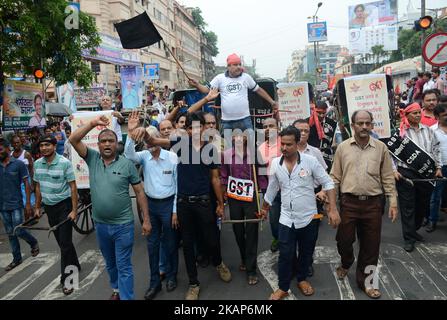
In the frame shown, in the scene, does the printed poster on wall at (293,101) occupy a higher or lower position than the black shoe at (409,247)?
higher

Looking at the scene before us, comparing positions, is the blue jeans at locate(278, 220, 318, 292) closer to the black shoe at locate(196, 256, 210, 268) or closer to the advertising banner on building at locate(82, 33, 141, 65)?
the black shoe at locate(196, 256, 210, 268)

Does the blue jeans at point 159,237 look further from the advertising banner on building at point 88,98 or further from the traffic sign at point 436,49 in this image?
the advertising banner on building at point 88,98

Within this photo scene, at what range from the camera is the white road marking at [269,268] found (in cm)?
Answer: 449

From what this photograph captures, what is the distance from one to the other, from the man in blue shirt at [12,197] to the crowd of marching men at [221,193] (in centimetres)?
31

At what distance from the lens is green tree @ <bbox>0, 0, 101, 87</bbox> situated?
7824 mm

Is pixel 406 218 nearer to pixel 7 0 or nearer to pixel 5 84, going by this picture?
pixel 7 0

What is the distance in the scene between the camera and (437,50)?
7324 millimetres

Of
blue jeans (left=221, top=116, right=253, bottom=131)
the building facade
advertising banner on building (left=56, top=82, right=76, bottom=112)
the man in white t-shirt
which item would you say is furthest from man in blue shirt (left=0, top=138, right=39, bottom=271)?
advertising banner on building (left=56, top=82, right=76, bottom=112)

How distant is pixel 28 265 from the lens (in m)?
5.60

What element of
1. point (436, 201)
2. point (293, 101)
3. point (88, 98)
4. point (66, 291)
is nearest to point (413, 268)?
point (436, 201)

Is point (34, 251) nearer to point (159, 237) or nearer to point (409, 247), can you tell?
point (159, 237)

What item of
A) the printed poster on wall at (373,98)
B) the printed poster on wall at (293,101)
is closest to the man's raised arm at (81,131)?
the printed poster on wall at (373,98)

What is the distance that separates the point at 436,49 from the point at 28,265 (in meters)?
8.25
